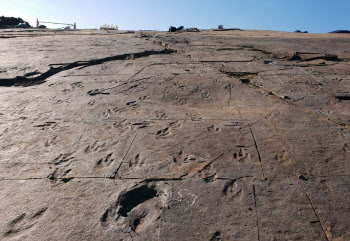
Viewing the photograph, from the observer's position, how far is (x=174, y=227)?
62.1 inches

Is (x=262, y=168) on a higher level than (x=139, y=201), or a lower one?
higher

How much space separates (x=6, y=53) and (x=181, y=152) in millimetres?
4375

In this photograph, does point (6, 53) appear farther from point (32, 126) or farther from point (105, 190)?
point (105, 190)

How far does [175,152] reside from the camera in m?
2.23

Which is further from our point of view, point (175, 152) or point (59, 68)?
point (59, 68)

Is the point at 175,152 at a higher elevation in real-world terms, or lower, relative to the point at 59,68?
lower

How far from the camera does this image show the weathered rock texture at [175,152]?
1611 millimetres

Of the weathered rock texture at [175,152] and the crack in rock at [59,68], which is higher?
the crack in rock at [59,68]

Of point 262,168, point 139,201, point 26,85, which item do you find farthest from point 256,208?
point 26,85

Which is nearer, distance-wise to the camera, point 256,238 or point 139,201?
point 256,238

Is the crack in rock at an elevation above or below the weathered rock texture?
above

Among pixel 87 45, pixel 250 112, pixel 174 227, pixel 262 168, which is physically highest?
pixel 87 45

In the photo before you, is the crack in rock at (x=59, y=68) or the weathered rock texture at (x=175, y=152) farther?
the crack in rock at (x=59, y=68)

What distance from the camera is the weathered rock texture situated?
1.61 meters
